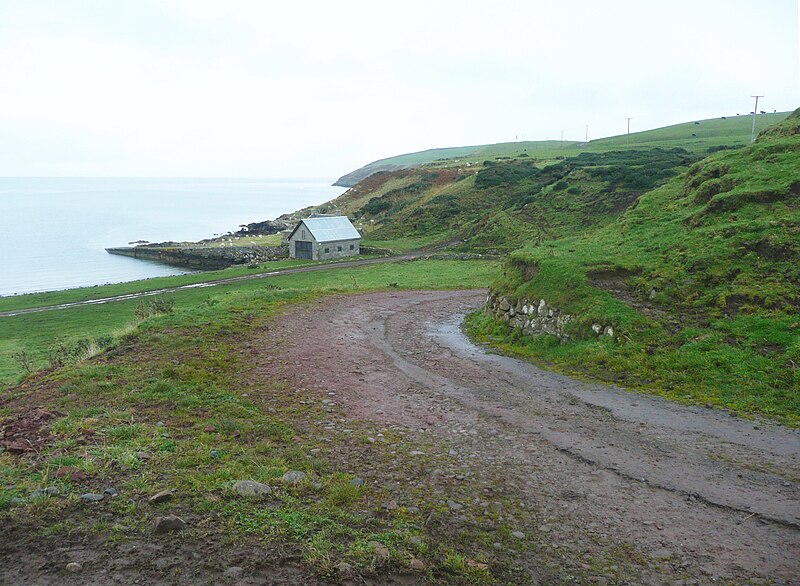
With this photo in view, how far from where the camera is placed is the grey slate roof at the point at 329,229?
71.1 metres

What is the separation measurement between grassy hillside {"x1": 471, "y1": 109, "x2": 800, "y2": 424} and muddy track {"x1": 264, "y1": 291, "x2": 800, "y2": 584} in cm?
141

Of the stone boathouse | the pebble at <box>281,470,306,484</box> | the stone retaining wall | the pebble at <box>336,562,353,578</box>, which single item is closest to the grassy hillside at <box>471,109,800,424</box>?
the stone retaining wall

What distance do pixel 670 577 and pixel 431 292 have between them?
30.5 metres

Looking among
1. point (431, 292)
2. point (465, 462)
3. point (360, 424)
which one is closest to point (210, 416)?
point (360, 424)

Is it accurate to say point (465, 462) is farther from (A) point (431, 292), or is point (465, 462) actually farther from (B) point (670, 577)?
(A) point (431, 292)

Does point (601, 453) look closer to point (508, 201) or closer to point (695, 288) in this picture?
point (695, 288)

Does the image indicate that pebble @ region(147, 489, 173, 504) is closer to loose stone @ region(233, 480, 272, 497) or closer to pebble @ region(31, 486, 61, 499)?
loose stone @ region(233, 480, 272, 497)

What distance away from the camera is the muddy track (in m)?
7.53

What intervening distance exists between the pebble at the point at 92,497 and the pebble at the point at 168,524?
125cm

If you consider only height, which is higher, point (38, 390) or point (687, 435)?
point (38, 390)

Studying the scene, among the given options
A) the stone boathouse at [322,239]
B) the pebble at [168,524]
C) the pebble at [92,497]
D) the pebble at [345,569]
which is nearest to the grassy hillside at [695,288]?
the pebble at [345,569]

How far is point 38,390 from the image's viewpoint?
13359 millimetres

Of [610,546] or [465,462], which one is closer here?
[610,546]

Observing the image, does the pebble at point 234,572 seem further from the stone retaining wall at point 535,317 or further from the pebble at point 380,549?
the stone retaining wall at point 535,317
